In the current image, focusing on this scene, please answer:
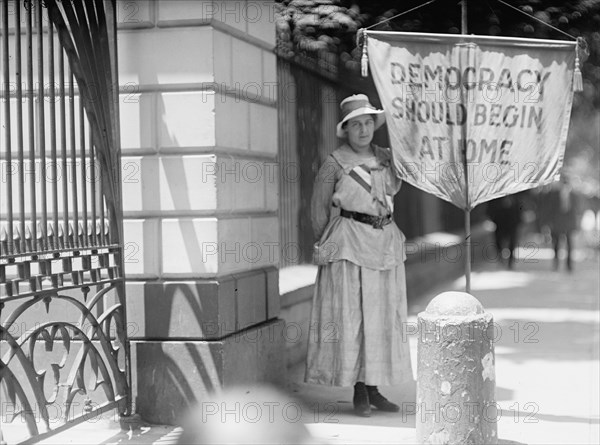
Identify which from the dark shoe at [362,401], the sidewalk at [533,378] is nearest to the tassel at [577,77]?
the sidewalk at [533,378]

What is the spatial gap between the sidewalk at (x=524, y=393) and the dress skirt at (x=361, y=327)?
13.0 inches

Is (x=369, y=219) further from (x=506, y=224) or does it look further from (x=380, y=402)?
(x=506, y=224)

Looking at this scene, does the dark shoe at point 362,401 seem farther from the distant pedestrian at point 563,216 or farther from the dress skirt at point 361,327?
the distant pedestrian at point 563,216

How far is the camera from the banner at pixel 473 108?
6.37 m

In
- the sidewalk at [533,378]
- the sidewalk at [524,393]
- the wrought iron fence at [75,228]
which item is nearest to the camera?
the wrought iron fence at [75,228]

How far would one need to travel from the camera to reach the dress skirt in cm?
655

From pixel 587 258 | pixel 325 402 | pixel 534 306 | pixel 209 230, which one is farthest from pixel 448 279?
pixel 209 230

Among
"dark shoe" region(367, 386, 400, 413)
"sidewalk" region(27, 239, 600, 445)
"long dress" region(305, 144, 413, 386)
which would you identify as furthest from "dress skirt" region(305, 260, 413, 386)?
"sidewalk" region(27, 239, 600, 445)

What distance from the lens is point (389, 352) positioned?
6570 millimetres

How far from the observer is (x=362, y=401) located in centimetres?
666

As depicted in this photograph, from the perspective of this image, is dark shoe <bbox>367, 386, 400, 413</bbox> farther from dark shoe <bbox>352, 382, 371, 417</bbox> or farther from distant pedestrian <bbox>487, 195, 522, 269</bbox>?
distant pedestrian <bbox>487, 195, 522, 269</bbox>

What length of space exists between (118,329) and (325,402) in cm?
180

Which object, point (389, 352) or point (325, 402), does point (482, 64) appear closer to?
point (389, 352)

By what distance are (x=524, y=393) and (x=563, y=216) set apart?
11555 millimetres
